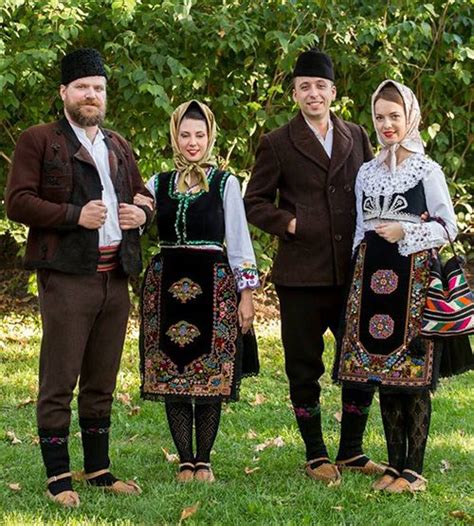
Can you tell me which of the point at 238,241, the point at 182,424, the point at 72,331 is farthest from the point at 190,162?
the point at 182,424

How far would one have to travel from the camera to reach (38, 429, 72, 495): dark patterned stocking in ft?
14.4

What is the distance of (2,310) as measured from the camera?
9.16 metres

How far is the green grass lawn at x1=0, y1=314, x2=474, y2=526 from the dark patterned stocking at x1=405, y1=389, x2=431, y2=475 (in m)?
0.16

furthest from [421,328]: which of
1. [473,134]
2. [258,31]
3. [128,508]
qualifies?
[473,134]

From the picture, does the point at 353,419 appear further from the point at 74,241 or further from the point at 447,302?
the point at 74,241

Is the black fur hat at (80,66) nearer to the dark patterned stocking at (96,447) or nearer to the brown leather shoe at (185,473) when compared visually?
the dark patterned stocking at (96,447)

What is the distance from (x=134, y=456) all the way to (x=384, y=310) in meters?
1.63

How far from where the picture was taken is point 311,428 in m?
4.91

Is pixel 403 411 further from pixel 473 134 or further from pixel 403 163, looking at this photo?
pixel 473 134

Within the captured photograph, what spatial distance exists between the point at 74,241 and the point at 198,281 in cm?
66

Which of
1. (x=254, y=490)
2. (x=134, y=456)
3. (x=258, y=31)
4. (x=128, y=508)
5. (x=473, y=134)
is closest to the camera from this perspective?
(x=128, y=508)

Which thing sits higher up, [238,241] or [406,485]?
[238,241]

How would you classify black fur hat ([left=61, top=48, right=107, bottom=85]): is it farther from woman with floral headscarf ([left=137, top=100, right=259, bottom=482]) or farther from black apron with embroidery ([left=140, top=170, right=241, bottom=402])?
black apron with embroidery ([left=140, top=170, right=241, bottom=402])

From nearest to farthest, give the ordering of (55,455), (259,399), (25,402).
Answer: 1. (55,455)
2. (25,402)
3. (259,399)
